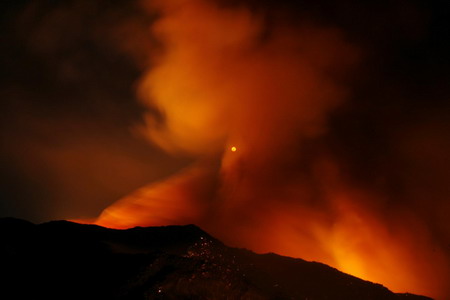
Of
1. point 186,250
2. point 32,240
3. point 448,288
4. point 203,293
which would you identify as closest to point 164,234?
point 186,250

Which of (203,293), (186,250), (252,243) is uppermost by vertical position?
(252,243)

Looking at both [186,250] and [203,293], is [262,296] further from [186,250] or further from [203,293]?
[186,250]

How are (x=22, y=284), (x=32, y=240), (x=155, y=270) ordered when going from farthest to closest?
(x=32, y=240)
(x=155, y=270)
(x=22, y=284)

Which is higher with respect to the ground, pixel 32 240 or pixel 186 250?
pixel 186 250

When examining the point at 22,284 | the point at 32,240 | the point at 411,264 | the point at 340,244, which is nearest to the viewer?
the point at 22,284

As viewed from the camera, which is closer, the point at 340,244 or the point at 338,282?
the point at 338,282

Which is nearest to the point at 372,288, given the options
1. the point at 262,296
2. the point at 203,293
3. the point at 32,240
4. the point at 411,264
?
the point at 262,296
